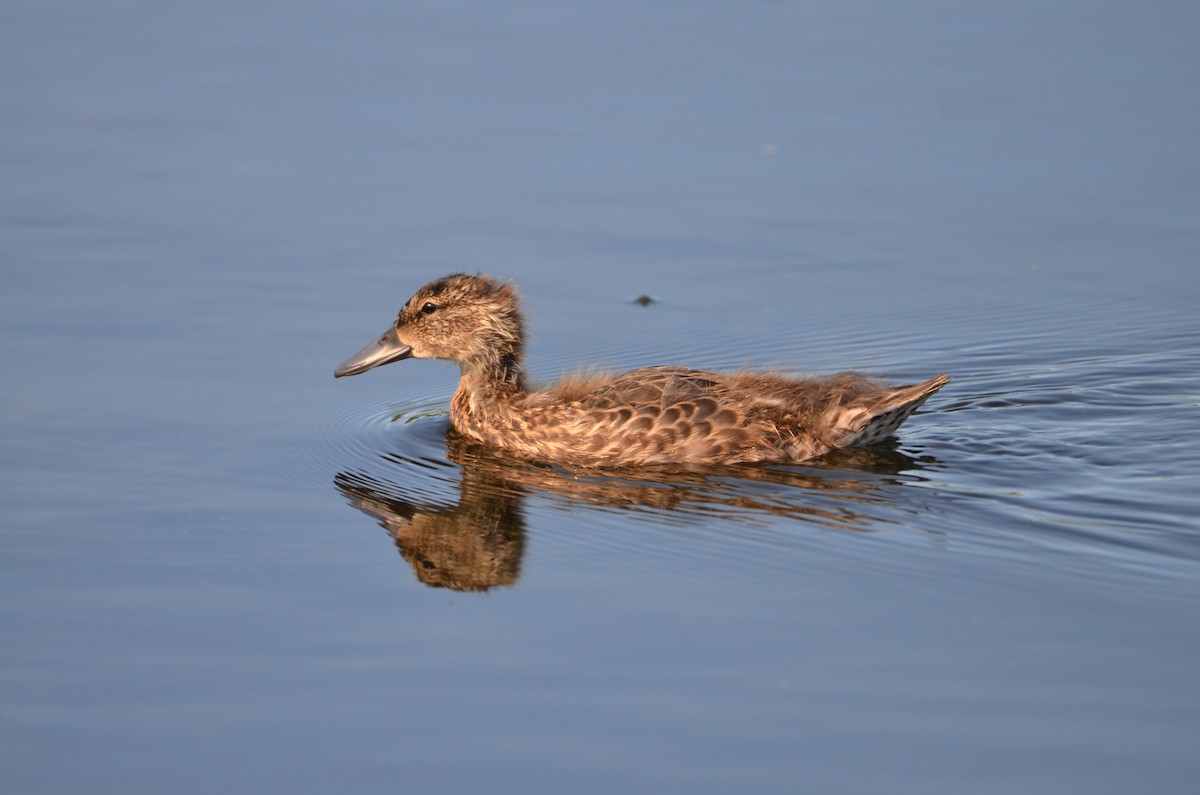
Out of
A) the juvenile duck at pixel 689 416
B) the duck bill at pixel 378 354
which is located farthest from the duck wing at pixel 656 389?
the duck bill at pixel 378 354

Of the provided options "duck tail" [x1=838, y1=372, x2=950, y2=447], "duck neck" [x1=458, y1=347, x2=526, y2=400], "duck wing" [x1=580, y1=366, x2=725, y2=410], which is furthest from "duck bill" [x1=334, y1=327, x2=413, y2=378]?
"duck tail" [x1=838, y1=372, x2=950, y2=447]

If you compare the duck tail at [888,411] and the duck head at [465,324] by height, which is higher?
the duck head at [465,324]

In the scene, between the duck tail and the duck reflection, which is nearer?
the duck reflection

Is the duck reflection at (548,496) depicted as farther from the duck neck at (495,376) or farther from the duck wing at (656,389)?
the duck neck at (495,376)

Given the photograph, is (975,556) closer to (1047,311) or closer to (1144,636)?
(1144,636)

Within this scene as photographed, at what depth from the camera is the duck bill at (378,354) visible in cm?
1054

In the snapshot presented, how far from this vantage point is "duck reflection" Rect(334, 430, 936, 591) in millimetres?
8352

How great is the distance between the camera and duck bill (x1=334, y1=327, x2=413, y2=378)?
34.6 ft

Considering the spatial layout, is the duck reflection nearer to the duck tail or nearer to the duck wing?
the duck tail

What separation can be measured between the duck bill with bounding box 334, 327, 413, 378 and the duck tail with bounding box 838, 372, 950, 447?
2834 millimetres

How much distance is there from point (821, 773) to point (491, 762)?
115cm

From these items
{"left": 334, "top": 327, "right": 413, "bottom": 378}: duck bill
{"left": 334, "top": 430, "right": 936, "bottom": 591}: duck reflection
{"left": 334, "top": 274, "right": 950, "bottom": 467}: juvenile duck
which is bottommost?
{"left": 334, "top": 430, "right": 936, "bottom": 591}: duck reflection

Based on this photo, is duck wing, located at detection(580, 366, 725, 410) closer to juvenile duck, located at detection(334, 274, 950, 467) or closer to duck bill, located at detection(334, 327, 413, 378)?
juvenile duck, located at detection(334, 274, 950, 467)

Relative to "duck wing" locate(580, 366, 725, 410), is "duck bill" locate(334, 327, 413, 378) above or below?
above
